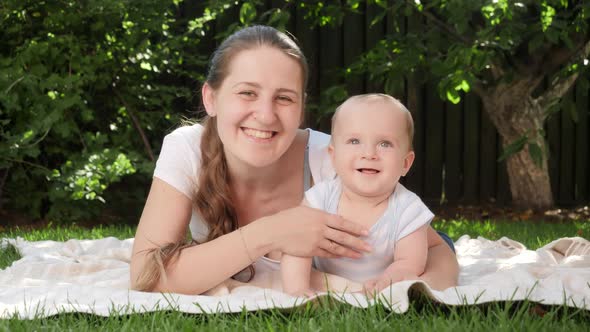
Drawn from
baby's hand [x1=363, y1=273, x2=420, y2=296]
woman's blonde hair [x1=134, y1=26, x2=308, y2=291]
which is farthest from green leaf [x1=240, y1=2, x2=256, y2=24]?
baby's hand [x1=363, y1=273, x2=420, y2=296]

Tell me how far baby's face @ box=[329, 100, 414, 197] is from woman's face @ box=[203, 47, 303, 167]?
18cm

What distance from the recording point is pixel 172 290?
2.49m

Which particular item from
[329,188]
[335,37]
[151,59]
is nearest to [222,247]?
[329,188]

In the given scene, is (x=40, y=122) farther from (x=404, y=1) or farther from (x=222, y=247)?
(x=222, y=247)

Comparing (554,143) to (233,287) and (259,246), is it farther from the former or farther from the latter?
(259,246)

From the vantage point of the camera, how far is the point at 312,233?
242 centimetres

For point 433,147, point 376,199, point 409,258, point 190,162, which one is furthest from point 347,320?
point 433,147

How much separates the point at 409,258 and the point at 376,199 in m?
0.22

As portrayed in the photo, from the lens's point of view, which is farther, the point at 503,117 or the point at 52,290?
the point at 503,117

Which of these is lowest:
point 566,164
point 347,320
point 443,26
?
point 566,164

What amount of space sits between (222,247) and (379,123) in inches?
24.4

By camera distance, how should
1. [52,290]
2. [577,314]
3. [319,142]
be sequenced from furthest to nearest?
[319,142] → [52,290] → [577,314]

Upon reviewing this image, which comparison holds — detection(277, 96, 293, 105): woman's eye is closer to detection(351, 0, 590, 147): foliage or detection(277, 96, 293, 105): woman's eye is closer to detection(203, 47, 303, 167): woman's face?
detection(203, 47, 303, 167): woman's face

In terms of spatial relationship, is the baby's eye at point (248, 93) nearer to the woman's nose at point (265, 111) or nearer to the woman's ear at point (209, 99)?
the woman's nose at point (265, 111)
